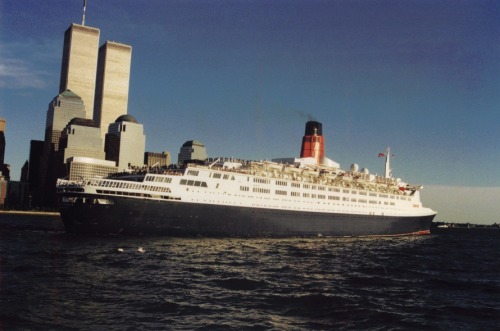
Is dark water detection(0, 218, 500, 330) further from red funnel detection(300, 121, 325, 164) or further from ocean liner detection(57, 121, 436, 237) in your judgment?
red funnel detection(300, 121, 325, 164)

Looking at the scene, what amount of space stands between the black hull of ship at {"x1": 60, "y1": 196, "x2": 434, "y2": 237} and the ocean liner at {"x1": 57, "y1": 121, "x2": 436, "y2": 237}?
14 cm

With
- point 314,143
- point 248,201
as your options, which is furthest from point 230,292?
point 314,143

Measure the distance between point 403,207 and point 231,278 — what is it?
8136 cm

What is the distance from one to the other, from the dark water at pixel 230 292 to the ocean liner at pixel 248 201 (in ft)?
48.7

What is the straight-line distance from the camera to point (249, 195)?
74438 mm

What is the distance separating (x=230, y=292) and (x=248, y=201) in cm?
4585

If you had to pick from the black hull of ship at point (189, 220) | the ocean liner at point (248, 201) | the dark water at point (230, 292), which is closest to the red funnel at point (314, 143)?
the ocean liner at point (248, 201)

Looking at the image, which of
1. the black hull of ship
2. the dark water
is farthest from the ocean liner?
the dark water

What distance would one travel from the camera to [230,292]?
2808cm

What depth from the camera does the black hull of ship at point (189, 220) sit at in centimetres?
6178

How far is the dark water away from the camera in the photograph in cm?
2136

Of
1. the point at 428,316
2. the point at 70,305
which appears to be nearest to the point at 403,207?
the point at 428,316

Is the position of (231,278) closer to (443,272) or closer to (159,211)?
(443,272)

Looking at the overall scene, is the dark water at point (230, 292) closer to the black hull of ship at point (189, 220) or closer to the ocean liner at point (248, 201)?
the black hull of ship at point (189, 220)
